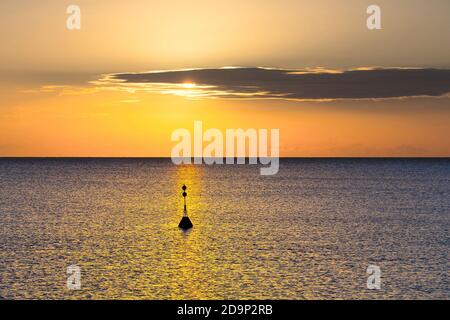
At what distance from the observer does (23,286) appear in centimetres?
3981

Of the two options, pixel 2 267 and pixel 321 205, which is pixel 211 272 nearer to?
pixel 2 267

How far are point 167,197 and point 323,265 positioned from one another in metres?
82.1

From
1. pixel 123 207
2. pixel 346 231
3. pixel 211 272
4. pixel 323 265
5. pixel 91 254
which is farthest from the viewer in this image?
pixel 123 207

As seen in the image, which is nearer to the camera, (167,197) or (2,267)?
(2,267)

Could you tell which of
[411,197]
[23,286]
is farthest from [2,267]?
[411,197]

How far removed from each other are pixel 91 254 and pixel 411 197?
89370 millimetres

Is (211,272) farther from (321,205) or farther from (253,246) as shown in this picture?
(321,205)

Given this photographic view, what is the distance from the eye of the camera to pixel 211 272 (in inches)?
1778
